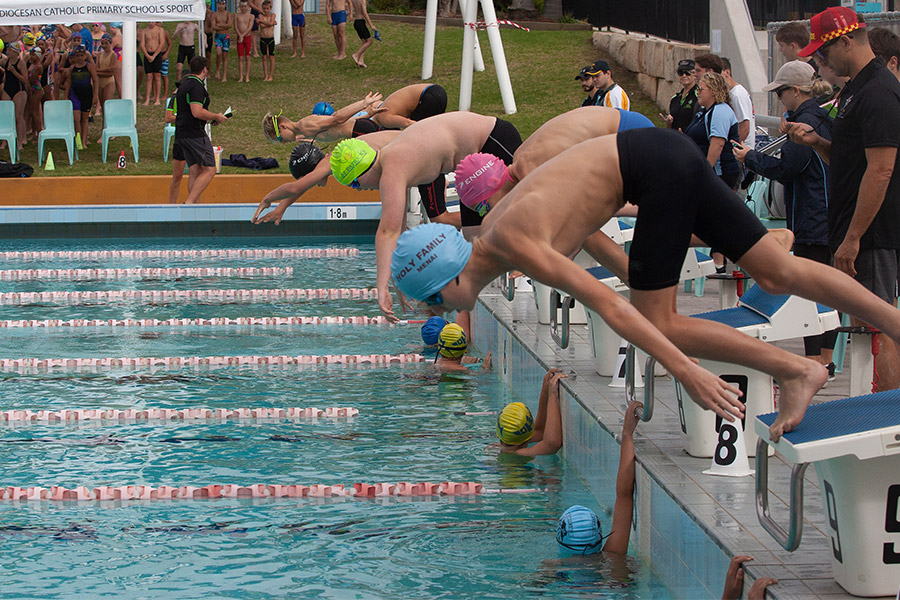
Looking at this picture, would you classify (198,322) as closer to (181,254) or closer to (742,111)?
(181,254)

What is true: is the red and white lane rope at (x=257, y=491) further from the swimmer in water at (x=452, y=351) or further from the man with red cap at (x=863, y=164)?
the swimmer in water at (x=452, y=351)

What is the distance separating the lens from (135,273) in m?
11.6

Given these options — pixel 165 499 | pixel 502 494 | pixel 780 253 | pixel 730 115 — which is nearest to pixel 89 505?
pixel 165 499

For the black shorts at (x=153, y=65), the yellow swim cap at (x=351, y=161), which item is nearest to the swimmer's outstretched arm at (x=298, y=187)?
the yellow swim cap at (x=351, y=161)

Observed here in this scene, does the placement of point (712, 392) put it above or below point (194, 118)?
above

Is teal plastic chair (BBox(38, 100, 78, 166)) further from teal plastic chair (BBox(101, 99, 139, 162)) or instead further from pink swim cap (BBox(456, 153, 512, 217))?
pink swim cap (BBox(456, 153, 512, 217))

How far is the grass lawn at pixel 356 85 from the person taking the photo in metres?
17.3

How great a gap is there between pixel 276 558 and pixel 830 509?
212cm

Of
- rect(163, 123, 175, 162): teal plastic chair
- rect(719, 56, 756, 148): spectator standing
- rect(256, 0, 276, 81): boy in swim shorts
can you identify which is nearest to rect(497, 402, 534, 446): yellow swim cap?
rect(719, 56, 756, 148): spectator standing

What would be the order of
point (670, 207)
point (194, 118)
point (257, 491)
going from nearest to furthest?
point (670, 207)
point (257, 491)
point (194, 118)

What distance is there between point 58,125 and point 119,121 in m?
0.89

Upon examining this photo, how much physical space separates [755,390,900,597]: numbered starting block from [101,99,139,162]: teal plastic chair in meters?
15.0

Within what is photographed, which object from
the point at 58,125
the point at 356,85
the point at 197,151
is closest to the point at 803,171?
the point at 197,151

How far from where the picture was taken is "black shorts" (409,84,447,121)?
7793 mm
